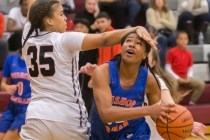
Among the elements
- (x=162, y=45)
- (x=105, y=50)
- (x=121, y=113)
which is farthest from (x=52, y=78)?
(x=162, y=45)

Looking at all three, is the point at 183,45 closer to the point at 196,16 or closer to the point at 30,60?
the point at 196,16

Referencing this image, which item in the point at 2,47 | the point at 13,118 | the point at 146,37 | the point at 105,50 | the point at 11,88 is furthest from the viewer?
the point at 2,47

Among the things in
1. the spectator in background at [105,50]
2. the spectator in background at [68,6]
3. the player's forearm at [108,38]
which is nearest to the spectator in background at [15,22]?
the spectator in background at [68,6]

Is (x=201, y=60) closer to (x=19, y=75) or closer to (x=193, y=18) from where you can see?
(x=193, y=18)

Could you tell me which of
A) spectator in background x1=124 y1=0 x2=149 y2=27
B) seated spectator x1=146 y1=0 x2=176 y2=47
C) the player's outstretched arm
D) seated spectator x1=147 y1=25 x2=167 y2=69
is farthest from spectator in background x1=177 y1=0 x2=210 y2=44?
the player's outstretched arm

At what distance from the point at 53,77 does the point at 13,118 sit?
212 cm

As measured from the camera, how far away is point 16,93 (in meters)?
5.76

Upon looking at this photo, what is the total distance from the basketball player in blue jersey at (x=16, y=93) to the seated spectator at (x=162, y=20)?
393cm

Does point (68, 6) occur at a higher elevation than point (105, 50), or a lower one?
higher

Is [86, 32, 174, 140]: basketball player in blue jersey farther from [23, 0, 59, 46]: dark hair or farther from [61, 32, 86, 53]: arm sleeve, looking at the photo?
[23, 0, 59, 46]: dark hair

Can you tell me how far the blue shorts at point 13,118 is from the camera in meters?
5.58

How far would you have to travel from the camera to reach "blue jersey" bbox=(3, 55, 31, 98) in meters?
5.73

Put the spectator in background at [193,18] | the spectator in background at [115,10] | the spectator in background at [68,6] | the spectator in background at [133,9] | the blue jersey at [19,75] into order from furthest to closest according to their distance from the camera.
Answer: the spectator in background at [193,18] < the spectator in background at [133,9] < the spectator in background at [115,10] < the spectator in background at [68,6] < the blue jersey at [19,75]

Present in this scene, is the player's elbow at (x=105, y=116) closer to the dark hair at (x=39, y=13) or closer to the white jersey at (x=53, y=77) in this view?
the white jersey at (x=53, y=77)
